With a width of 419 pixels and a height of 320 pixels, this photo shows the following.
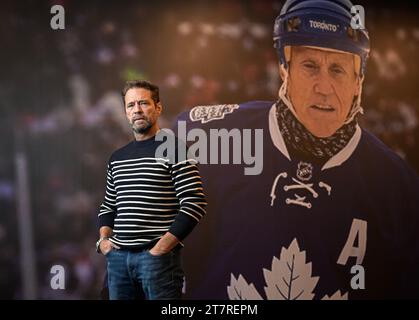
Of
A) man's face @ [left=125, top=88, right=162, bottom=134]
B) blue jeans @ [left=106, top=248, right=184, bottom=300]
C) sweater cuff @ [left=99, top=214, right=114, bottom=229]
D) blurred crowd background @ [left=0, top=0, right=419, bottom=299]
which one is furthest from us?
blurred crowd background @ [left=0, top=0, right=419, bottom=299]

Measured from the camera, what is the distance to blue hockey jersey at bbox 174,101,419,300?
9.66 ft

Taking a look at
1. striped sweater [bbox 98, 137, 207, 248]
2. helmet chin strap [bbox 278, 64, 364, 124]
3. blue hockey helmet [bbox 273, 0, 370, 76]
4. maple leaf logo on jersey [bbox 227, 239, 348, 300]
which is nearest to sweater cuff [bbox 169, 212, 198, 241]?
striped sweater [bbox 98, 137, 207, 248]

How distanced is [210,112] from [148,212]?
0.89m

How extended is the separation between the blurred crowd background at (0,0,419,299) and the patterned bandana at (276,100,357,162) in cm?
15

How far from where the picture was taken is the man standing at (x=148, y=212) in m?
2.24

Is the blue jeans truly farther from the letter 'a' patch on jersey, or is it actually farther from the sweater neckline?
the letter 'a' patch on jersey

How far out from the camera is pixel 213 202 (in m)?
2.94

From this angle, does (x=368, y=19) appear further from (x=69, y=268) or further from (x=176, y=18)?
(x=69, y=268)

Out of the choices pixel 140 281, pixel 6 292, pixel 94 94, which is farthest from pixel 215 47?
pixel 6 292

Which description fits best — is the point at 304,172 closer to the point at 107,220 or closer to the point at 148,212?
the point at 148,212

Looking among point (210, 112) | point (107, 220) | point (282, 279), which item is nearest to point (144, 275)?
point (107, 220)

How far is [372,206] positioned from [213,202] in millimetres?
948

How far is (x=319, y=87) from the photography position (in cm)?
301
